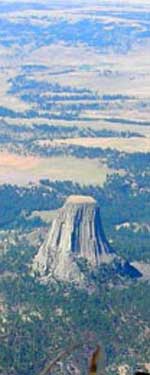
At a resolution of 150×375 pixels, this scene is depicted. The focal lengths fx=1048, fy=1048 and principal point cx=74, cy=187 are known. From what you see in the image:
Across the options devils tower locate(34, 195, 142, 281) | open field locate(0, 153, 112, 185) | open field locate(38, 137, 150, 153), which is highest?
devils tower locate(34, 195, 142, 281)

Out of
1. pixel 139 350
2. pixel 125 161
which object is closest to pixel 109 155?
pixel 125 161

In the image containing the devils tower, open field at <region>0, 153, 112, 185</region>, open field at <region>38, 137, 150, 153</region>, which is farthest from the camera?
open field at <region>38, 137, 150, 153</region>

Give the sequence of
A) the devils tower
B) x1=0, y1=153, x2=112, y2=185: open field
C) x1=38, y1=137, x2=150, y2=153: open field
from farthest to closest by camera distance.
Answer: x1=38, y1=137, x2=150, y2=153: open field, x1=0, y1=153, x2=112, y2=185: open field, the devils tower

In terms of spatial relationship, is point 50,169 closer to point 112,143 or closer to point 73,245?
point 112,143

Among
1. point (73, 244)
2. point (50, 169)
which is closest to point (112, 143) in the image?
point (50, 169)

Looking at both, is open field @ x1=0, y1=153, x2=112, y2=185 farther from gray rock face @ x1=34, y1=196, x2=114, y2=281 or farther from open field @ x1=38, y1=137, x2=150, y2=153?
gray rock face @ x1=34, y1=196, x2=114, y2=281

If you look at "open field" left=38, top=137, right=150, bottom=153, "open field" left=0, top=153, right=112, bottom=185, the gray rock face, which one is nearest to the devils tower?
the gray rock face

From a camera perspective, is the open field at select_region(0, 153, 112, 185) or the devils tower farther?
the open field at select_region(0, 153, 112, 185)
